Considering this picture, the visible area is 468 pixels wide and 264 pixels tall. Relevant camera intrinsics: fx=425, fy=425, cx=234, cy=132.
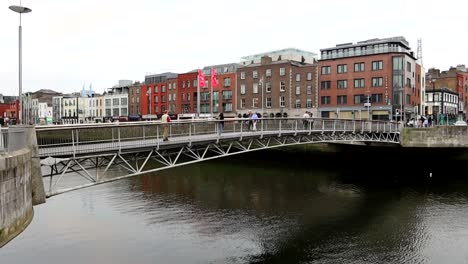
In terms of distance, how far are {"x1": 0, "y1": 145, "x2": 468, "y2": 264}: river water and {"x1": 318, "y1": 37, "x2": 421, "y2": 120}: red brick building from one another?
25.4 meters

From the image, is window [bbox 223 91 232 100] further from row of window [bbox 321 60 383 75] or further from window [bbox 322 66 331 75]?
window [bbox 322 66 331 75]

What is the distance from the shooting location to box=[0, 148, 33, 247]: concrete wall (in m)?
11.4

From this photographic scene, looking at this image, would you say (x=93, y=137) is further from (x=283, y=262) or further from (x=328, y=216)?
(x=328, y=216)

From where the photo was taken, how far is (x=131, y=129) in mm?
19875

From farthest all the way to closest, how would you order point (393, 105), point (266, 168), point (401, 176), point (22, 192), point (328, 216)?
point (393, 105) < point (266, 168) < point (401, 176) < point (328, 216) < point (22, 192)

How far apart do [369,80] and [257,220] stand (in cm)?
4958

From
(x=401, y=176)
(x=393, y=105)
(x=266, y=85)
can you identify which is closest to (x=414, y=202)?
(x=401, y=176)

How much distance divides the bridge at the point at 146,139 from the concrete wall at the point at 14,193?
1.14 m

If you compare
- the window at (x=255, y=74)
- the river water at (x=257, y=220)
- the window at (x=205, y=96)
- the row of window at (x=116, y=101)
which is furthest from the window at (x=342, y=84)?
the row of window at (x=116, y=101)

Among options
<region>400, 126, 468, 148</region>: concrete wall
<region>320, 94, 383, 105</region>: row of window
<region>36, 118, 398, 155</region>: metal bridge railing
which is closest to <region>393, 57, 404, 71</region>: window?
<region>320, 94, 383, 105</region>: row of window

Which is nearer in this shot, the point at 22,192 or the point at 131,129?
the point at 22,192

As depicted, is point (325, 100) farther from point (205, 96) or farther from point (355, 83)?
point (205, 96)

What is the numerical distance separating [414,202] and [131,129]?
20.9 meters

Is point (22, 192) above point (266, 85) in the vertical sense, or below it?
below
